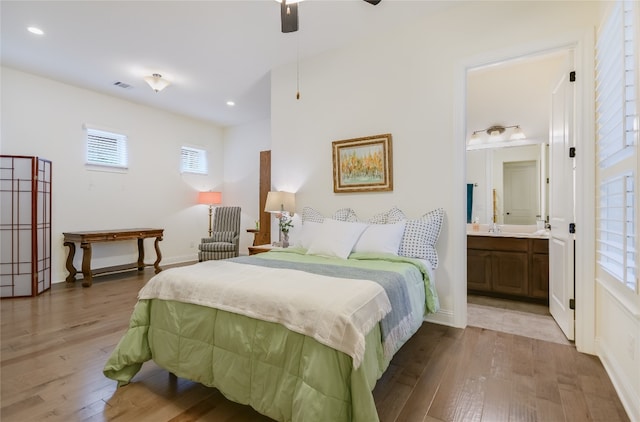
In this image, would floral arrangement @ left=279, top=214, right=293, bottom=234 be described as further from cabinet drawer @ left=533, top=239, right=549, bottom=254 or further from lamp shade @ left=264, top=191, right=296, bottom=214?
cabinet drawer @ left=533, top=239, right=549, bottom=254

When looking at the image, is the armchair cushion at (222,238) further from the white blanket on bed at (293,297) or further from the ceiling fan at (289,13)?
the ceiling fan at (289,13)

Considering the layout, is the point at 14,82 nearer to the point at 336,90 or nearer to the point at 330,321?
the point at 336,90

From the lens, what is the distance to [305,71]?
149 inches

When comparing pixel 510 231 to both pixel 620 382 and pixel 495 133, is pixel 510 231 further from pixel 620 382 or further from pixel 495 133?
pixel 620 382

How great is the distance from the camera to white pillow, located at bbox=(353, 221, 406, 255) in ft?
8.77

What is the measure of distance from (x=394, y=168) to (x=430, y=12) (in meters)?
1.53

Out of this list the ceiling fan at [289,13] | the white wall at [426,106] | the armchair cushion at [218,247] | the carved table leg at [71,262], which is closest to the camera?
the ceiling fan at [289,13]

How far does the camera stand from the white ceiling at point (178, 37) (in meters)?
2.83

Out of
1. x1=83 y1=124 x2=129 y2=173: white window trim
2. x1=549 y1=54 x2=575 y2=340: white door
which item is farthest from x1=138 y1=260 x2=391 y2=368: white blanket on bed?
x1=83 y1=124 x2=129 y2=173: white window trim

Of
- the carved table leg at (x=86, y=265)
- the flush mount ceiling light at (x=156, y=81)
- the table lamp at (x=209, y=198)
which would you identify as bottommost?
the carved table leg at (x=86, y=265)

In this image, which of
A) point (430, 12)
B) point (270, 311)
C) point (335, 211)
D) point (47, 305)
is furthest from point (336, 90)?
point (47, 305)

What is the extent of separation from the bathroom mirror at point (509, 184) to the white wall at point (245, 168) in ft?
12.8

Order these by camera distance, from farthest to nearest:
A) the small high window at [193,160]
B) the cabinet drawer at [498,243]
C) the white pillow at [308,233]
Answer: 1. the small high window at [193,160]
2. the cabinet drawer at [498,243]
3. the white pillow at [308,233]

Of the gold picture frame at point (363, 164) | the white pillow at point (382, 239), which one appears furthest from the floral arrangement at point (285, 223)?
the white pillow at point (382, 239)
